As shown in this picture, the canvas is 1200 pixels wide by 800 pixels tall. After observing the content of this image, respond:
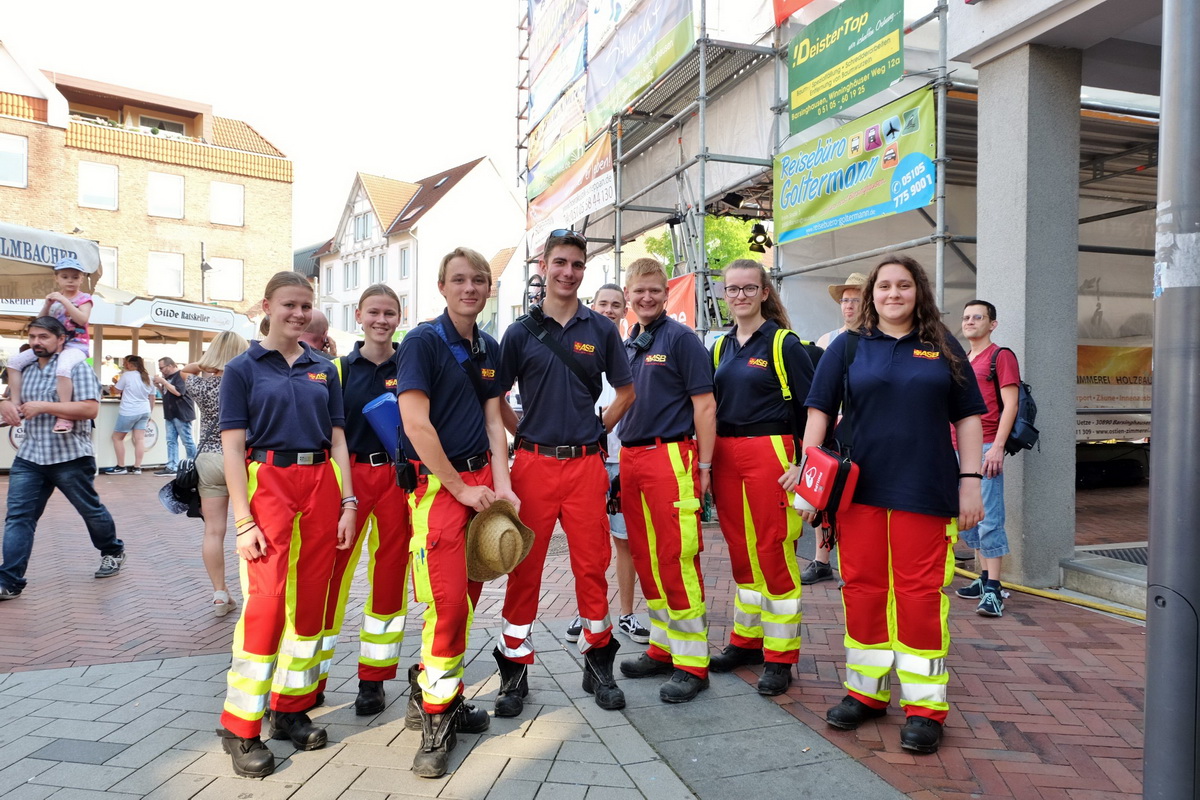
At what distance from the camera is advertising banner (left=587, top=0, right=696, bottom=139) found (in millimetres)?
8867

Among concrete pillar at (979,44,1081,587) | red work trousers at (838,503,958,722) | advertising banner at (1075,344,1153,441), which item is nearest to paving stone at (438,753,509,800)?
red work trousers at (838,503,958,722)

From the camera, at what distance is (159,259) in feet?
104

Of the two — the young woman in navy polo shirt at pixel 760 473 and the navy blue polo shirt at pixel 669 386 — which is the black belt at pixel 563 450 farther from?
the young woman in navy polo shirt at pixel 760 473

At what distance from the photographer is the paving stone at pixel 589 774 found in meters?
2.94

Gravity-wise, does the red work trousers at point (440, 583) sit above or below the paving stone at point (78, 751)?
above

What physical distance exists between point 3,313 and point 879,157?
17050 millimetres

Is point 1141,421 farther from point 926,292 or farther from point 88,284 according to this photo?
point 88,284

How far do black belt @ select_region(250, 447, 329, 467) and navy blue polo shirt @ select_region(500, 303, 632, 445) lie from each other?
824 millimetres

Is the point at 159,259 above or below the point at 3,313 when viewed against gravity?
above

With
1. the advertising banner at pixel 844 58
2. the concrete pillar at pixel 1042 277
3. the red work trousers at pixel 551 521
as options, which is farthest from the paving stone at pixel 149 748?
the advertising banner at pixel 844 58

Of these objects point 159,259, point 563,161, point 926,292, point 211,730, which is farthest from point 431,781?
point 159,259

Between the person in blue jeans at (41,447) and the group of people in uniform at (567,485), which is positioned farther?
the person in blue jeans at (41,447)

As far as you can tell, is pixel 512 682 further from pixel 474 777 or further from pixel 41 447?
pixel 41 447

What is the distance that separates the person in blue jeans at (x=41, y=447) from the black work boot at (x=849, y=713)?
5.06 m
